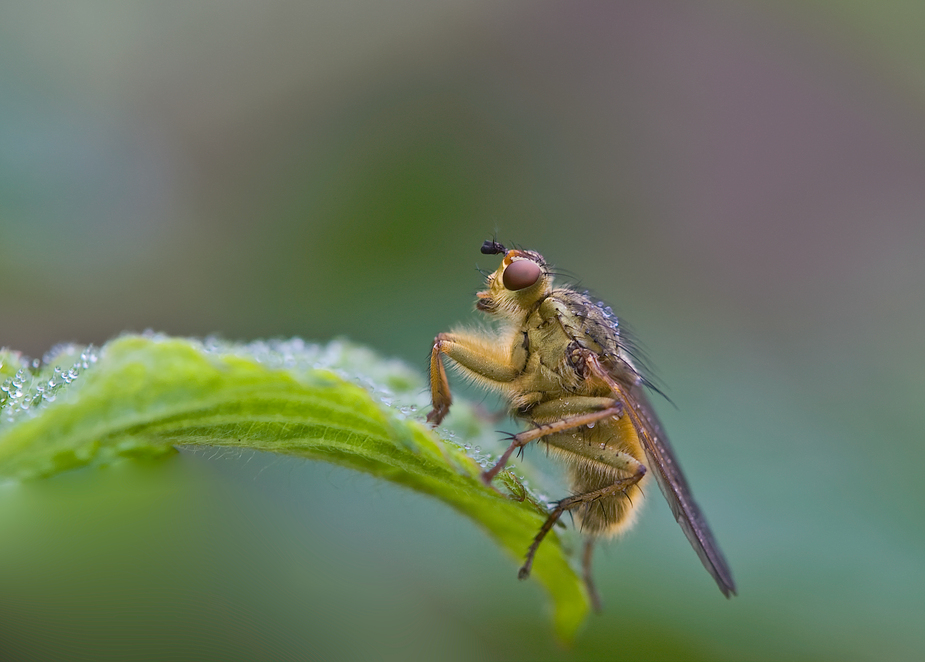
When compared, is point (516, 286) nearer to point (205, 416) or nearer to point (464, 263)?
point (205, 416)

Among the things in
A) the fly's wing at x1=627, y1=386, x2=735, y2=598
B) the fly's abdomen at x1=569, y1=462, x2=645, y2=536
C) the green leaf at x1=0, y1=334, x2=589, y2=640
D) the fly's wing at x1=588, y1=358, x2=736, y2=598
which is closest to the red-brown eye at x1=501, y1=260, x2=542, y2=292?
the fly's wing at x1=588, y1=358, x2=736, y2=598

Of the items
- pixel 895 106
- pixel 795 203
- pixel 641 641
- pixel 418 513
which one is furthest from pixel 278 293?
pixel 895 106

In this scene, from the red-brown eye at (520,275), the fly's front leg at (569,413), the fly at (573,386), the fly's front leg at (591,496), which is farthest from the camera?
the red-brown eye at (520,275)

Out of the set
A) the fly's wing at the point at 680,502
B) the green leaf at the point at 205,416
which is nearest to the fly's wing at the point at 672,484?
the fly's wing at the point at 680,502

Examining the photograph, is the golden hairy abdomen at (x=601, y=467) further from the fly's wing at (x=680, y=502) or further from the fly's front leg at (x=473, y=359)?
the fly's front leg at (x=473, y=359)

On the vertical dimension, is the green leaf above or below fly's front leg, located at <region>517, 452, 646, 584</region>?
below

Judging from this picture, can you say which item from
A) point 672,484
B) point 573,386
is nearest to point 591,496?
point 672,484

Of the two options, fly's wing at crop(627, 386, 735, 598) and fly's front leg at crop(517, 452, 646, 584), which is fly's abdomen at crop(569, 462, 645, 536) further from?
fly's wing at crop(627, 386, 735, 598)
